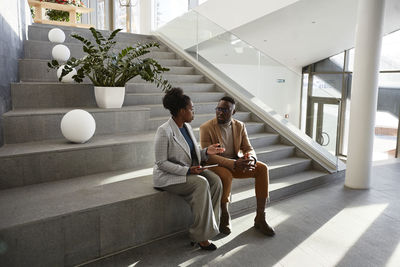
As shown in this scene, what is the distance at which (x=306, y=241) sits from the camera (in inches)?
109

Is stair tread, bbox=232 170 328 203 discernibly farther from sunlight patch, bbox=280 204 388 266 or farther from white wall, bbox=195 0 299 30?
white wall, bbox=195 0 299 30

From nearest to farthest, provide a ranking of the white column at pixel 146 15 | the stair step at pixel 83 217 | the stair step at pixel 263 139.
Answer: the stair step at pixel 83 217 → the stair step at pixel 263 139 → the white column at pixel 146 15

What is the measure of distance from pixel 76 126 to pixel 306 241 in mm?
2246

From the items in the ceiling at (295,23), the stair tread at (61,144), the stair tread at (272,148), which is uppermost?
the ceiling at (295,23)

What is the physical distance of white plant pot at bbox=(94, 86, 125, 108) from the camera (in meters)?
3.77

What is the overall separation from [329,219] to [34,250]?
2573 mm

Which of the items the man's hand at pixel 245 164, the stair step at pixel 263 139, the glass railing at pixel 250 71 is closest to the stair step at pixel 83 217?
the man's hand at pixel 245 164

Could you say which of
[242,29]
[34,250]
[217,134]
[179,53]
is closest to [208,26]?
[179,53]

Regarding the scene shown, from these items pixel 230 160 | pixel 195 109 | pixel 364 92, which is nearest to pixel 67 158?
pixel 230 160

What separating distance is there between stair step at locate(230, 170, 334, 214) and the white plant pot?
5.43ft

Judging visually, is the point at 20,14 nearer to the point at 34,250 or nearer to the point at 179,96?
the point at 179,96

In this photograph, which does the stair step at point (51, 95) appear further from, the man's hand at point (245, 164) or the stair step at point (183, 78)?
the man's hand at point (245, 164)

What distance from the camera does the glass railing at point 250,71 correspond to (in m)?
5.31

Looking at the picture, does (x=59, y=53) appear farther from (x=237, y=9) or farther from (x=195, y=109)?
(x=237, y=9)
